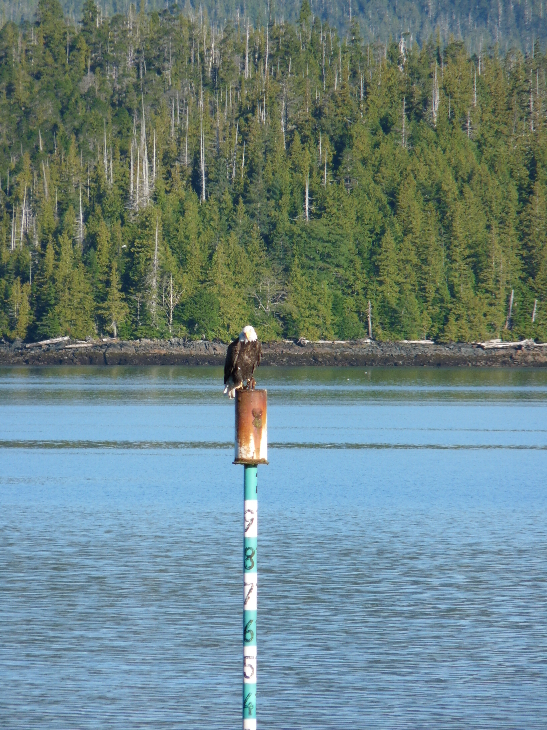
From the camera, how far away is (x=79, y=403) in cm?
8031

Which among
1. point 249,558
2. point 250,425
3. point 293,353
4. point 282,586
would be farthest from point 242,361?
point 293,353

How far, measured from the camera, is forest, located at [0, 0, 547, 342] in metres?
145

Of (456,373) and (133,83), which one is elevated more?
(133,83)

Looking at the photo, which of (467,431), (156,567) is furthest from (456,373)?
(156,567)

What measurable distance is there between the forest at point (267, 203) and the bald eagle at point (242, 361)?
432 ft

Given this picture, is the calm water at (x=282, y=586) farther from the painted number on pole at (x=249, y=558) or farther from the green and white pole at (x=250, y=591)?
the painted number on pole at (x=249, y=558)

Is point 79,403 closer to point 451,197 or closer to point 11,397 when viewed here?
point 11,397

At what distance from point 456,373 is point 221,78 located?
263 feet

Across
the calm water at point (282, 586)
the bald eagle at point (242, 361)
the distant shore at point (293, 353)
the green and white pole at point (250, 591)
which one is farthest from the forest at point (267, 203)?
the bald eagle at point (242, 361)

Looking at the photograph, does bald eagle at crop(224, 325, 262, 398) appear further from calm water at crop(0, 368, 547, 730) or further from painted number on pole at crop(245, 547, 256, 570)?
calm water at crop(0, 368, 547, 730)

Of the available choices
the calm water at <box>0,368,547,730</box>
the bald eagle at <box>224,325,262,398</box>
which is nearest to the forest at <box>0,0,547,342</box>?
the calm water at <box>0,368,547,730</box>

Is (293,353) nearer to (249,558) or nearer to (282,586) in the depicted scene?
(282,586)

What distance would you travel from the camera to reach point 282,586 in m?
21.4

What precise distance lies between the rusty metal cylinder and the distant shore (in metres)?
132
